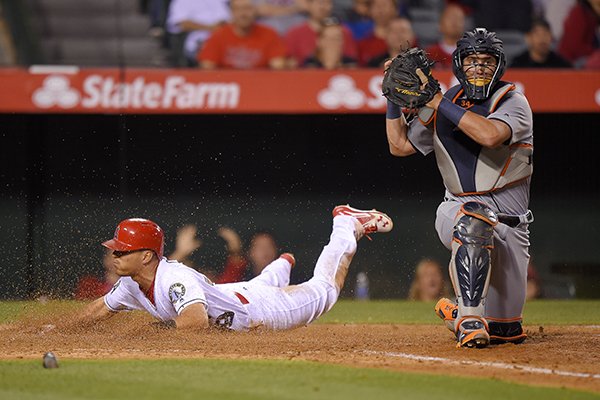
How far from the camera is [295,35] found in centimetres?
1034

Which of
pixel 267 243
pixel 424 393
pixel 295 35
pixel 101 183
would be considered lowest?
pixel 424 393

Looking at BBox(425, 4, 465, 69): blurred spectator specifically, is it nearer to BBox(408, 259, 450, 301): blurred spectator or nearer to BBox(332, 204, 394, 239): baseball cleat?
BBox(408, 259, 450, 301): blurred spectator

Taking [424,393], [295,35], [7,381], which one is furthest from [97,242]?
[424,393]

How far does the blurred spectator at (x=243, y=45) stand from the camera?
10.1 metres

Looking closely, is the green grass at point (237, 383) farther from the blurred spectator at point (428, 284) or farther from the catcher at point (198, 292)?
the blurred spectator at point (428, 284)

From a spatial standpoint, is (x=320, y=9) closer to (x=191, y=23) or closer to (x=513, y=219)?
(x=191, y=23)

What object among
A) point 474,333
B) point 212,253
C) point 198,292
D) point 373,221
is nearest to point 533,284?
point 212,253

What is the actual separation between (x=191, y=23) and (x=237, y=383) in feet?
22.6

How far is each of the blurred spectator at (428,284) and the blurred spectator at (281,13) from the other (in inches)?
114

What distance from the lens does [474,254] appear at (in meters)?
5.11

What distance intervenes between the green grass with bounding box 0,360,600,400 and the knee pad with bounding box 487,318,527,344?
1.32 meters

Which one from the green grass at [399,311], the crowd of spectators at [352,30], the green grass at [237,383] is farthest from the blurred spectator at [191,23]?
the green grass at [237,383]

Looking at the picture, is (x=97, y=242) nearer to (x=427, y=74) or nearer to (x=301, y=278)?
(x=301, y=278)

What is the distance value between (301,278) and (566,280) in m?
2.92
